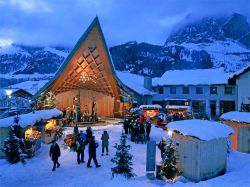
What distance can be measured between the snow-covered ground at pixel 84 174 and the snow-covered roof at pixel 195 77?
33.9 m

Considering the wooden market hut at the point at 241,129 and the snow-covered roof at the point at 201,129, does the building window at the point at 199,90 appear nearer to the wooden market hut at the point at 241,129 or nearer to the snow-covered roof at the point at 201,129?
the wooden market hut at the point at 241,129

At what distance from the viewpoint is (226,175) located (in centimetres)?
1260

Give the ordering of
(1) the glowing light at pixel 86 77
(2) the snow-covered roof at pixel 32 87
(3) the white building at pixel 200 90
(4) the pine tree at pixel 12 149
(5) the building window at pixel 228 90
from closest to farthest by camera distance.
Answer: (4) the pine tree at pixel 12 149
(1) the glowing light at pixel 86 77
(5) the building window at pixel 228 90
(3) the white building at pixel 200 90
(2) the snow-covered roof at pixel 32 87

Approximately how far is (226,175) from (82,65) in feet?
80.4

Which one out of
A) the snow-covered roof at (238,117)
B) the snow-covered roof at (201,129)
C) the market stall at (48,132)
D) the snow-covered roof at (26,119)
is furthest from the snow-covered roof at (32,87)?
the snow-covered roof at (201,129)

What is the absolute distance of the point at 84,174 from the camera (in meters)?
14.1

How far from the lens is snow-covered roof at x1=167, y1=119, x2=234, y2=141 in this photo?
12.1 m

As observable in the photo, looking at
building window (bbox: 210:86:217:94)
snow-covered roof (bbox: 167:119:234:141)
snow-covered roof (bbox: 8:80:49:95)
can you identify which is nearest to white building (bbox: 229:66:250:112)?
building window (bbox: 210:86:217:94)

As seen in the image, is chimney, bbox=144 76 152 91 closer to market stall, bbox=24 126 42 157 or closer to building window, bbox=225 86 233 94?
building window, bbox=225 86 233 94

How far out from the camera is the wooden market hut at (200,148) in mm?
12227

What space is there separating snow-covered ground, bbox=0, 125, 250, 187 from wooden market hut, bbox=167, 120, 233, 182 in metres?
0.46

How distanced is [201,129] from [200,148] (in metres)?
0.70

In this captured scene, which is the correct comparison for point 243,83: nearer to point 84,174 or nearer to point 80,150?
point 80,150

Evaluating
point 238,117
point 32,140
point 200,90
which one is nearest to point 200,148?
point 238,117
